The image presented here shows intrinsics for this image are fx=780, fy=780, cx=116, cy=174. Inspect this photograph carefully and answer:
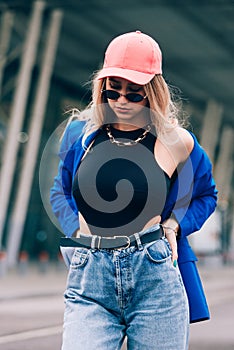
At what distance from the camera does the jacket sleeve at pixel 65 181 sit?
3227mm

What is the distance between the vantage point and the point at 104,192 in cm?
295

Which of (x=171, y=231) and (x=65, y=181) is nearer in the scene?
(x=171, y=231)

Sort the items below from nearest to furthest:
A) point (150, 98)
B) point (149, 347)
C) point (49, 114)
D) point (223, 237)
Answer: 1. point (149, 347)
2. point (150, 98)
3. point (49, 114)
4. point (223, 237)

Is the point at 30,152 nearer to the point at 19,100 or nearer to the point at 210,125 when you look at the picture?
the point at 19,100

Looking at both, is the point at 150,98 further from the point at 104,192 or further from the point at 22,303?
the point at 22,303

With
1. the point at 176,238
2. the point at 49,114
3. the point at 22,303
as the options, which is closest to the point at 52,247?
the point at 49,114

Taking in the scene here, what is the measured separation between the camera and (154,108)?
3.03 m

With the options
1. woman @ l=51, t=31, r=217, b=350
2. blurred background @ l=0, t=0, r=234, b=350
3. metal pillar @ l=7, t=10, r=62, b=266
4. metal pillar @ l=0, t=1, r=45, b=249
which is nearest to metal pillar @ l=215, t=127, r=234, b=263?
blurred background @ l=0, t=0, r=234, b=350

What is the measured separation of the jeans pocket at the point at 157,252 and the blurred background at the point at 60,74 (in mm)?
11012

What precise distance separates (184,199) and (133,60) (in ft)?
1.99

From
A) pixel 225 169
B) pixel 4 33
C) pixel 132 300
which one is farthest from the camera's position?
pixel 225 169

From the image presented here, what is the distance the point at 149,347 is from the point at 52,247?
89.1 ft

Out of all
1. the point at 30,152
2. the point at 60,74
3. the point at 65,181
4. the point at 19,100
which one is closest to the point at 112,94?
the point at 65,181

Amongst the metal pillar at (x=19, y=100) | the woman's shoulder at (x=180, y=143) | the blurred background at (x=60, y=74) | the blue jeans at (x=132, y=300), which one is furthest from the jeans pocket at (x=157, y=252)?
the metal pillar at (x=19, y=100)
